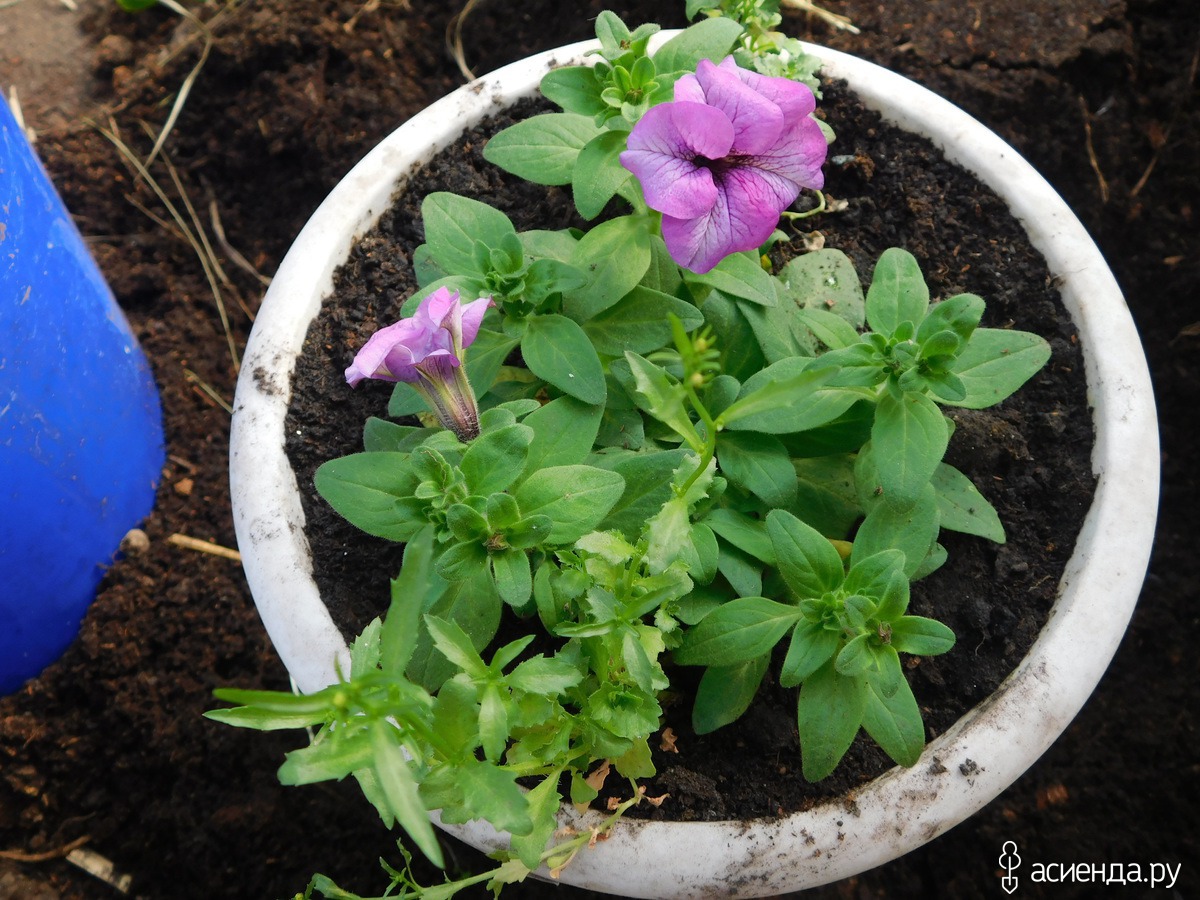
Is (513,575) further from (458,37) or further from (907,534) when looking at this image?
(458,37)

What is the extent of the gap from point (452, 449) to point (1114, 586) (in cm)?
82

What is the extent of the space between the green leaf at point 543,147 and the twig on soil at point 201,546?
3.08 ft

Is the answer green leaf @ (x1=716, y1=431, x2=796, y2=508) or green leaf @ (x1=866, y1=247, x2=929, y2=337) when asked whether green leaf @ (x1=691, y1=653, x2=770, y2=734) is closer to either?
green leaf @ (x1=716, y1=431, x2=796, y2=508)

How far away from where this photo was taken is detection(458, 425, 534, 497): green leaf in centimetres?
99

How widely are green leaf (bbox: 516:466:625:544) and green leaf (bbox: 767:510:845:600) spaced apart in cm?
18

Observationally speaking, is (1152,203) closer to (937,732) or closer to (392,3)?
(937,732)

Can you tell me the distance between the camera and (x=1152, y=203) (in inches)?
75.2

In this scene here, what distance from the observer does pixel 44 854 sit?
160 centimetres

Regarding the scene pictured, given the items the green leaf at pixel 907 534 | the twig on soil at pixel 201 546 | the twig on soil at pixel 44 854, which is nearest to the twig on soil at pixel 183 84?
the twig on soil at pixel 201 546

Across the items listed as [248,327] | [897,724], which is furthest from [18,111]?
[897,724]

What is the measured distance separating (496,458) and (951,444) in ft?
→ 2.11

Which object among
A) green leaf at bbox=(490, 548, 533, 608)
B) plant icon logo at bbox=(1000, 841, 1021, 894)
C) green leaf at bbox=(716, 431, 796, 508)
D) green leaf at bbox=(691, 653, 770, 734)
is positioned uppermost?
green leaf at bbox=(716, 431, 796, 508)

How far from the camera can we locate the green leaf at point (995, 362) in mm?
1092

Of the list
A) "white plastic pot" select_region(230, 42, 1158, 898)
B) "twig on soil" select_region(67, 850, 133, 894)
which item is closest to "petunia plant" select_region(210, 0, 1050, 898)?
"white plastic pot" select_region(230, 42, 1158, 898)
